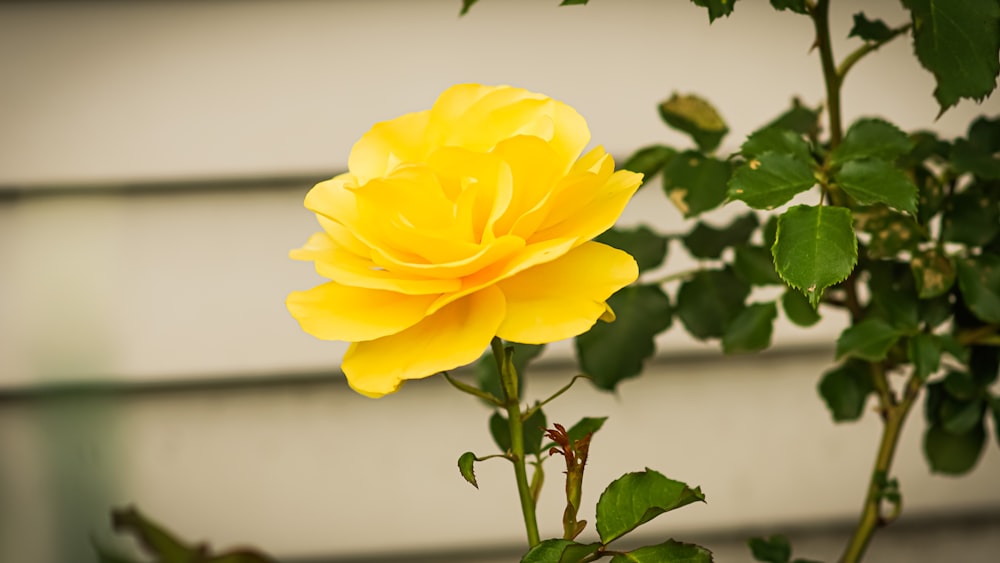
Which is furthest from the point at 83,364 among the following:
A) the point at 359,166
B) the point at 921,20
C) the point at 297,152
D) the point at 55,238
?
the point at 921,20

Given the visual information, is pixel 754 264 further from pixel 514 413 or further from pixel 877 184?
pixel 514 413

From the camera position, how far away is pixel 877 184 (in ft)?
1.50

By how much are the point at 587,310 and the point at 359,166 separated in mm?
128

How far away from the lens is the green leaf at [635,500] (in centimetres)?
40

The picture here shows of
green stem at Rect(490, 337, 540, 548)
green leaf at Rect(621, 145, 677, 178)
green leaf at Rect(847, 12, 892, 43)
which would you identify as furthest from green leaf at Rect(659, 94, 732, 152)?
green stem at Rect(490, 337, 540, 548)

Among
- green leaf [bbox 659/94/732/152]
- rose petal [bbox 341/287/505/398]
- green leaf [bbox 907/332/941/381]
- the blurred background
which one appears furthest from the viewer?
the blurred background

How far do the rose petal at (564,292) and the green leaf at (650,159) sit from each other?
0.31 meters

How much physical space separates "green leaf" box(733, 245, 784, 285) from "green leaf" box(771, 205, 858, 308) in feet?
0.76

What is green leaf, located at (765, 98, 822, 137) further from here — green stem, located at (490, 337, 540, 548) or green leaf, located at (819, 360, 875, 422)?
green stem, located at (490, 337, 540, 548)

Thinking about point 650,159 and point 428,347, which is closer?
point 428,347

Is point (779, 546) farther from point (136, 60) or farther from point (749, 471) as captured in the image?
point (136, 60)

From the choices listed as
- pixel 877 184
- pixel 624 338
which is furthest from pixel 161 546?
pixel 877 184

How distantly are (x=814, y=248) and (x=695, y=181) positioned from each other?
0.77ft

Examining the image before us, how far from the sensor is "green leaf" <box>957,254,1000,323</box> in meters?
0.58
